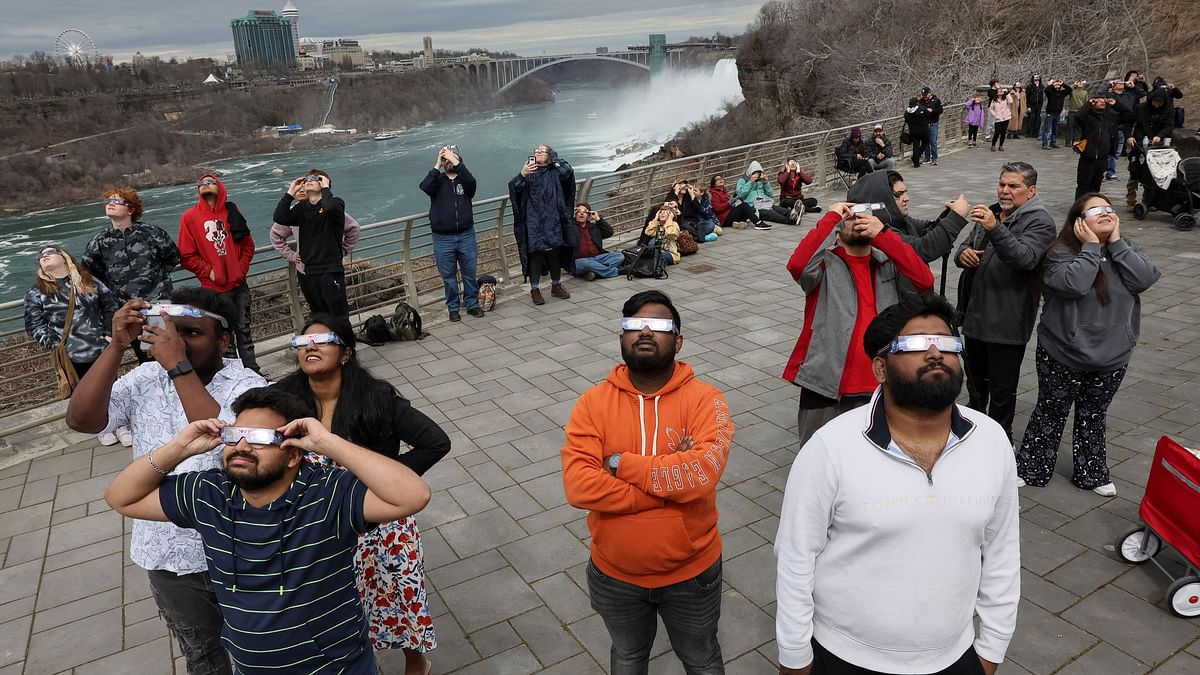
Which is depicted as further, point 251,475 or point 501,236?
point 501,236

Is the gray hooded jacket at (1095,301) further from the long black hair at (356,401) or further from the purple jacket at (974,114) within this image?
the purple jacket at (974,114)

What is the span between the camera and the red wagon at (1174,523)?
3371 mm

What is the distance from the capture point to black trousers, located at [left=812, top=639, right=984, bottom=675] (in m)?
2.07

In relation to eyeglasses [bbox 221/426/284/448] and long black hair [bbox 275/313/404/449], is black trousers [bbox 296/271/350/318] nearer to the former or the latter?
long black hair [bbox 275/313/404/449]

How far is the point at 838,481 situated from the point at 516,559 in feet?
8.33

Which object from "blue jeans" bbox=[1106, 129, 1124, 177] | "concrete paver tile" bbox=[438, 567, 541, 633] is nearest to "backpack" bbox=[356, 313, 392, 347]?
"concrete paver tile" bbox=[438, 567, 541, 633]

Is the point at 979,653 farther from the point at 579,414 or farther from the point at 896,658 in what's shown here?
the point at 579,414

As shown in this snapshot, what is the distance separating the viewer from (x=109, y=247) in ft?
18.6

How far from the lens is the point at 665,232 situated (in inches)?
397

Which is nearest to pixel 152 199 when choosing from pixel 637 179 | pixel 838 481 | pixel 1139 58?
pixel 637 179

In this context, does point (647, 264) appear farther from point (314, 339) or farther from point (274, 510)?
point (274, 510)

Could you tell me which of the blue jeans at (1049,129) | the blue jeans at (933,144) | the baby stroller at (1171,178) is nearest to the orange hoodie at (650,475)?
the baby stroller at (1171,178)

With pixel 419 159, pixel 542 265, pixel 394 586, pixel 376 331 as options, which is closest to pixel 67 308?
pixel 376 331

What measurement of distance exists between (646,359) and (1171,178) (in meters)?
11.2
